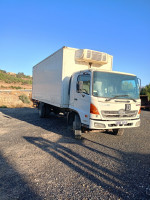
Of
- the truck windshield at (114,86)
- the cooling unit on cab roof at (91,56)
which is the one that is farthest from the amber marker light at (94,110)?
the cooling unit on cab roof at (91,56)

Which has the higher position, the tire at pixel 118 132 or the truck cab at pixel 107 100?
the truck cab at pixel 107 100

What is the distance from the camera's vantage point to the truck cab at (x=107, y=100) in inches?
194

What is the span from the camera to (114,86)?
529 cm

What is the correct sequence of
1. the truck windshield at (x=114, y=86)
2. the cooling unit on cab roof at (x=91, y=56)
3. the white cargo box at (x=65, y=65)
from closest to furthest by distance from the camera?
1. the truck windshield at (x=114, y=86)
2. the cooling unit on cab roof at (x=91, y=56)
3. the white cargo box at (x=65, y=65)

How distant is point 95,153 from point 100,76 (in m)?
2.48

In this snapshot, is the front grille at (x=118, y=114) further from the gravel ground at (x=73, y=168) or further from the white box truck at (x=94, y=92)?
the gravel ground at (x=73, y=168)

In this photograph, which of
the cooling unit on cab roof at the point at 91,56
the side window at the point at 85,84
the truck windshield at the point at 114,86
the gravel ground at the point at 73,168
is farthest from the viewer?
the cooling unit on cab roof at the point at 91,56

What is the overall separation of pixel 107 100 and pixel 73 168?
7.55ft

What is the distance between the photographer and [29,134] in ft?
21.2

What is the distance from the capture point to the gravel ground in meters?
2.81

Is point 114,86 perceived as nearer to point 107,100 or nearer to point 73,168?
point 107,100

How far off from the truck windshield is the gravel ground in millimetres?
1761

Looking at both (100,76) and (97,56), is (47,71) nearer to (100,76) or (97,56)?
(97,56)

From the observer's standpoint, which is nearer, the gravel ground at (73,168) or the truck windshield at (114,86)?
the gravel ground at (73,168)
